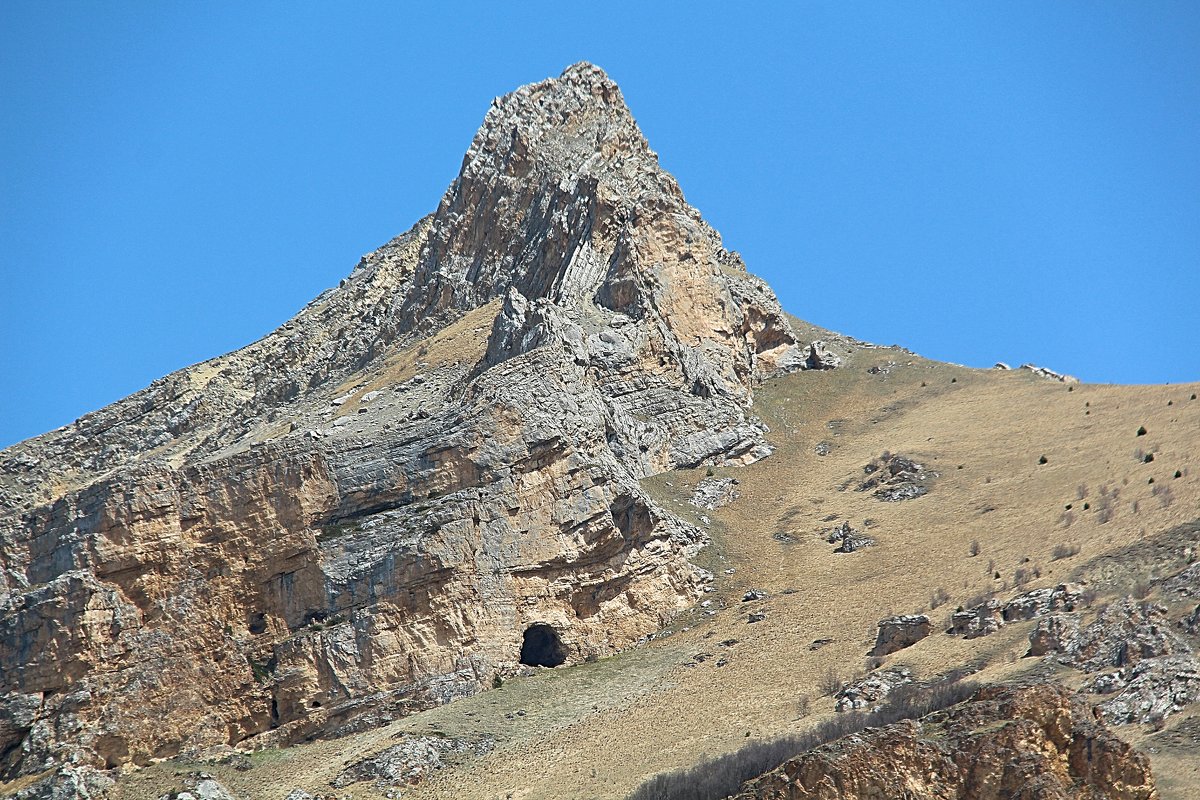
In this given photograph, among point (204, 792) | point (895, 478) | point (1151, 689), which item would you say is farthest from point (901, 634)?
point (204, 792)

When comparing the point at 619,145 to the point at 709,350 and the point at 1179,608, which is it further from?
the point at 1179,608

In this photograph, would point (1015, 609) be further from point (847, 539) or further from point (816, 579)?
point (847, 539)

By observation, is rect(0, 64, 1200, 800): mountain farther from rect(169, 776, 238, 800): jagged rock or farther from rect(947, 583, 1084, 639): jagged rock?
rect(169, 776, 238, 800): jagged rock

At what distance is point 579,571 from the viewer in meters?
61.0

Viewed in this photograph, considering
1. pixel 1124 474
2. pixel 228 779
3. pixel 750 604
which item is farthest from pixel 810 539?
pixel 228 779

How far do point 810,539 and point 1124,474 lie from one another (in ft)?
38.4

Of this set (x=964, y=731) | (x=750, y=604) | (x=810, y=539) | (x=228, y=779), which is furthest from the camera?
(x=810, y=539)

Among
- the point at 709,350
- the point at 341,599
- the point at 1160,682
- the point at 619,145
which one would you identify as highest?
the point at 619,145

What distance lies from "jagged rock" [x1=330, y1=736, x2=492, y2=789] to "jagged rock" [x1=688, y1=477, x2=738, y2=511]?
803 inches

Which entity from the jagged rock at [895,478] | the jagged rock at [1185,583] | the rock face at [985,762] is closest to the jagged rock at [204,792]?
the rock face at [985,762]

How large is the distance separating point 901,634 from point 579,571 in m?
13.0

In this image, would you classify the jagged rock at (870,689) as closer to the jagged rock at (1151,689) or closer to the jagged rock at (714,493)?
the jagged rock at (1151,689)

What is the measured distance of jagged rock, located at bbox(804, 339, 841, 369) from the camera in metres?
88.6

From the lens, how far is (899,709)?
134 ft
